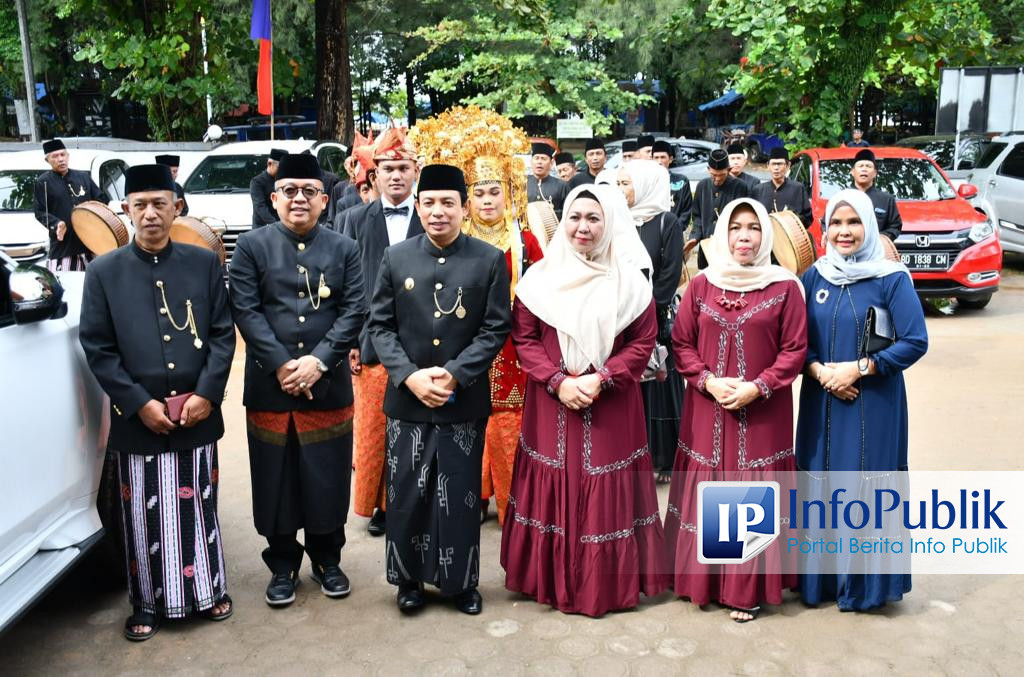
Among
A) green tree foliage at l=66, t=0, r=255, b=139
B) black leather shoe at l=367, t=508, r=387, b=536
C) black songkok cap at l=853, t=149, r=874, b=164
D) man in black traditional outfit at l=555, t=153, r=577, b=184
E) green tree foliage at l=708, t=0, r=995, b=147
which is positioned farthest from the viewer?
green tree foliage at l=66, t=0, r=255, b=139

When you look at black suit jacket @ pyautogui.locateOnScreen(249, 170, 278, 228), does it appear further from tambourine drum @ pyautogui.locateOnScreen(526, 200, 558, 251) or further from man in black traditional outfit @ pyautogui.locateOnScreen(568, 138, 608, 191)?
tambourine drum @ pyautogui.locateOnScreen(526, 200, 558, 251)

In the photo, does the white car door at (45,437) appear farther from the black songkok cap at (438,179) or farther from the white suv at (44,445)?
the black songkok cap at (438,179)

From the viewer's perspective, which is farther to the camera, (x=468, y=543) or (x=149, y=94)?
(x=149, y=94)

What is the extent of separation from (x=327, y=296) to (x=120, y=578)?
5.54 feet

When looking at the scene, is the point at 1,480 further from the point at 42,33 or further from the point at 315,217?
the point at 42,33

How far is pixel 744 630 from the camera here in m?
4.17

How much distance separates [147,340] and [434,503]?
1.36 metres

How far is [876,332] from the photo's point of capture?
163 inches

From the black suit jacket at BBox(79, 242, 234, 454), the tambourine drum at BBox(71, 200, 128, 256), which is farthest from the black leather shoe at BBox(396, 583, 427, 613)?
the tambourine drum at BBox(71, 200, 128, 256)

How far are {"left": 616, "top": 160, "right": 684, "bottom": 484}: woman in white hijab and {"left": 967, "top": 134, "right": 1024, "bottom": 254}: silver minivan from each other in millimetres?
9056

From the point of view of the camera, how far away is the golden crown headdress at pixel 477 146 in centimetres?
501

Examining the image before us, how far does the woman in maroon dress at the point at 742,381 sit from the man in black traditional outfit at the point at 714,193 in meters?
4.64

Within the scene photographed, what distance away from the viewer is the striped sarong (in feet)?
13.4

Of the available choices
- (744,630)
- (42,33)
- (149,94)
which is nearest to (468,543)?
(744,630)
